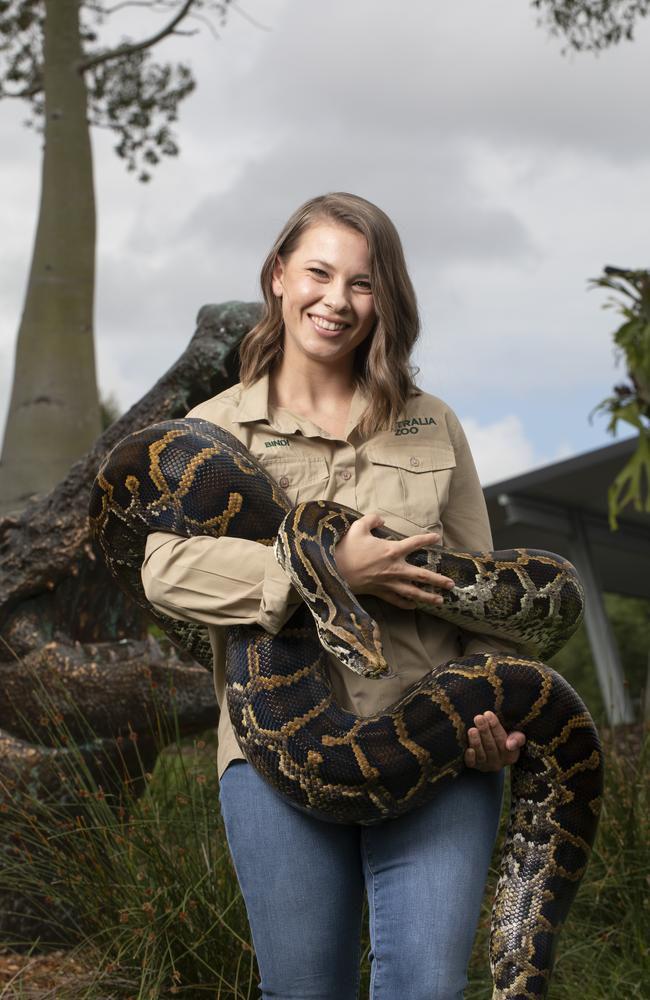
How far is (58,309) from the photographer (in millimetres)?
12555

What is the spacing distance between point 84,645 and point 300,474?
11.3 feet

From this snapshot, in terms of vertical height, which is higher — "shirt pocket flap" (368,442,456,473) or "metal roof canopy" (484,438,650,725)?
"metal roof canopy" (484,438,650,725)

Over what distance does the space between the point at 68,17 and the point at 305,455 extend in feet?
40.4

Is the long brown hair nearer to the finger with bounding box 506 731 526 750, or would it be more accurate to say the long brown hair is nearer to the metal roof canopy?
the finger with bounding box 506 731 526 750

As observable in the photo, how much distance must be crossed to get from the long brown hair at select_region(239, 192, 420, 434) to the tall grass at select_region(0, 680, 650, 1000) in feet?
7.95

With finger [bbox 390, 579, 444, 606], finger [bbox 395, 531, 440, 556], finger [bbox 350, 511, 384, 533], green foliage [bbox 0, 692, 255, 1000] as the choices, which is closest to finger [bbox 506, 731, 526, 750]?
finger [bbox 390, 579, 444, 606]

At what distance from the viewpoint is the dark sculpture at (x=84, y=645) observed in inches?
234

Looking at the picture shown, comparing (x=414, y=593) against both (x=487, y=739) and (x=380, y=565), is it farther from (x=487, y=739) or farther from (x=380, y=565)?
(x=487, y=739)

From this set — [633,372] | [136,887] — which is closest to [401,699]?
[136,887]

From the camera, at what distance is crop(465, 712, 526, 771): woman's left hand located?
10.5 ft

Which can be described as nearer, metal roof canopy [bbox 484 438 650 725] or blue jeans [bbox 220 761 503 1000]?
blue jeans [bbox 220 761 503 1000]

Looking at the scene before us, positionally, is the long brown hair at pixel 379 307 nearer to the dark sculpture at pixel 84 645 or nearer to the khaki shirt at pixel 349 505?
the khaki shirt at pixel 349 505

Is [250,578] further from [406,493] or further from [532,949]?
[532,949]

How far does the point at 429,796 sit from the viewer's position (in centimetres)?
317
